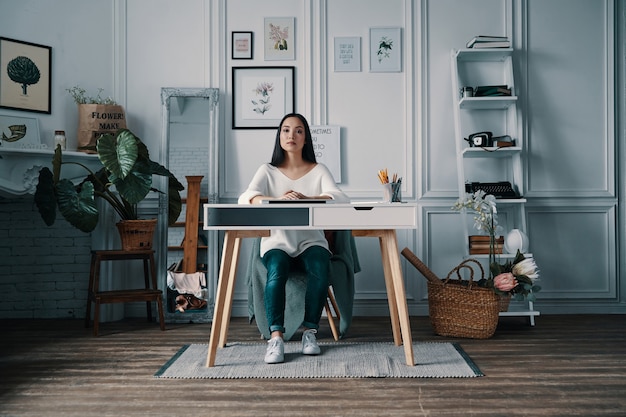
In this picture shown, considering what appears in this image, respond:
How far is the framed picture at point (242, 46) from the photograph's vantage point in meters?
3.98

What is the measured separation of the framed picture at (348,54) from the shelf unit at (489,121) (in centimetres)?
65

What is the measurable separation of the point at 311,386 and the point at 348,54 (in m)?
2.51

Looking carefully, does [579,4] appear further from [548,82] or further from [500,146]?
[500,146]

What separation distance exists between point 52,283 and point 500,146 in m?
3.24

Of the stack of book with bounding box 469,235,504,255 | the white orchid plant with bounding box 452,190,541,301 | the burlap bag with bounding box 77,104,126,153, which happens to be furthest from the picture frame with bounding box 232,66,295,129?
the stack of book with bounding box 469,235,504,255

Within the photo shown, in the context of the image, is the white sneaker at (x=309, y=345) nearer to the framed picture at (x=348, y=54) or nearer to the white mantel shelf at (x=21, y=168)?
the white mantel shelf at (x=21, y=168)

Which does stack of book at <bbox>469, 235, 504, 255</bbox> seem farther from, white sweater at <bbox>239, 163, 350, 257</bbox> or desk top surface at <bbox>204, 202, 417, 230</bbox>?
desk top surface at <bbox>204, 202, 417, 230</bbox>

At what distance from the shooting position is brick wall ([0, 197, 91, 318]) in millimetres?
3928

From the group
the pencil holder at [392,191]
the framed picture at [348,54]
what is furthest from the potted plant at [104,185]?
the pencil holder at [392,191]

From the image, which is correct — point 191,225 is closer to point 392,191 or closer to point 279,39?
point 279,39

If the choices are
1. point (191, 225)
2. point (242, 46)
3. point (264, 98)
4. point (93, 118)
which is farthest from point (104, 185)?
point (242, 46)

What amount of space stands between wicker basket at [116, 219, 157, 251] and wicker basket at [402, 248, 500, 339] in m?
1.83

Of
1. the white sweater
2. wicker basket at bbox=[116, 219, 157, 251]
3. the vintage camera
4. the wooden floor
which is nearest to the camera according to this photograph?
the wooden floor

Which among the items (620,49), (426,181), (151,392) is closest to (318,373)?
(151,392)
